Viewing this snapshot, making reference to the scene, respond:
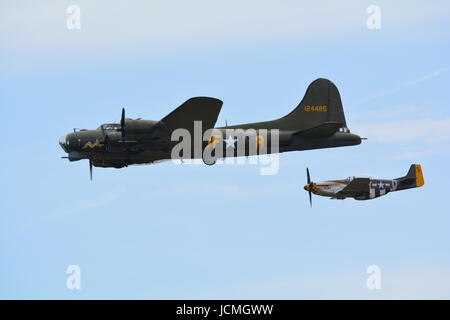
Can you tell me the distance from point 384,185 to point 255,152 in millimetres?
12895

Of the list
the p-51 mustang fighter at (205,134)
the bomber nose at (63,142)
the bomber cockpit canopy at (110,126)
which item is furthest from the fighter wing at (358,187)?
the bomber nose at (63,142)

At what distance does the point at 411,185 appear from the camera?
174 feet

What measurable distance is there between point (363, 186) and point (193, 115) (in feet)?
52.6

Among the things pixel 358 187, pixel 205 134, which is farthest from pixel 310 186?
pixel 205 134

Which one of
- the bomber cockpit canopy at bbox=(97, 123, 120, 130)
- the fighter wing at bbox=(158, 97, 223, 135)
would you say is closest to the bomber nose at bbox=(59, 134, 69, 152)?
the bomber cockpit canopy at bbox=(97, 123, 120, 130)

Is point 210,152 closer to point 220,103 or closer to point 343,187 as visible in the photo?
point 220,103

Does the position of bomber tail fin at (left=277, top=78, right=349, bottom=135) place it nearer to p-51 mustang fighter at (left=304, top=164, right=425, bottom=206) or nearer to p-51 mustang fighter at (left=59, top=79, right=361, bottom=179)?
p-51 mustang fighter at (left=59, top=79, right=361, bottom=179)

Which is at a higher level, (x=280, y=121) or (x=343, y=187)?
(x=280, y=121)

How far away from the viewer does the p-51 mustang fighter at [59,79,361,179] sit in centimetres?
4003

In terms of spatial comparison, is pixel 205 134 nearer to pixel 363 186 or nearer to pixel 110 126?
pixel 110 126

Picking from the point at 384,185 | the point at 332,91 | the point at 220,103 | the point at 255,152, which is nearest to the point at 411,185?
the point at 384,185

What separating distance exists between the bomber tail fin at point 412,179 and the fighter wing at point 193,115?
17846mm

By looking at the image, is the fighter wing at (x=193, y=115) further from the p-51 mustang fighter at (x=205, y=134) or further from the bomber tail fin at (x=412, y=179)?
the bomber tail fin at (x=412, y=179)

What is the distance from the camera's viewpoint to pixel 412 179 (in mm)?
53375
